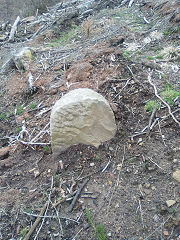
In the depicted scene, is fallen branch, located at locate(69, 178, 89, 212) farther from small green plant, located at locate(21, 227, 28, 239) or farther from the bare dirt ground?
small green plant, located at locate(21, 227, 28, 239)

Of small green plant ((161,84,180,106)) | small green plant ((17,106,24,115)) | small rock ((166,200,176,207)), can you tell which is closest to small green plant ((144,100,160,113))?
small green plant ((161,84,180,106))

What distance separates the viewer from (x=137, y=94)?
4023mm

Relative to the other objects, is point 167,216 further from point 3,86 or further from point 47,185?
point 3,86

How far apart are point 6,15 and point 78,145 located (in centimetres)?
1451

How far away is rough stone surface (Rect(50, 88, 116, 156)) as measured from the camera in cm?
306

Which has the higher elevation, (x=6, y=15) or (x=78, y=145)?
(x=78, y=145)

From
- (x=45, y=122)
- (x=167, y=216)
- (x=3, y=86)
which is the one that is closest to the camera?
(x=167, y=216)

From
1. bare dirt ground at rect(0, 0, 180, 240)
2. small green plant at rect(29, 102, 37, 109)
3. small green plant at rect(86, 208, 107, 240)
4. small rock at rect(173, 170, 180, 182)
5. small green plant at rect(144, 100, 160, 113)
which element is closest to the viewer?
small green plant at rect(86, 208, 107, 240)

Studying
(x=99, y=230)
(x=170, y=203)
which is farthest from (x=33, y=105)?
(x=170, y=203)

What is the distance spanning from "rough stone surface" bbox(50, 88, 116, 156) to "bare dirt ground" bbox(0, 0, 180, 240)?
13 centimetres

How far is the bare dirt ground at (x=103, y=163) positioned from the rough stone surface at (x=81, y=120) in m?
0.13

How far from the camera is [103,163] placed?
318 cm

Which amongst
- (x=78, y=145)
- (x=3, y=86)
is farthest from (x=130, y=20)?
(x=78, y=145)

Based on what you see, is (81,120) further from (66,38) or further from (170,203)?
(66,38)
